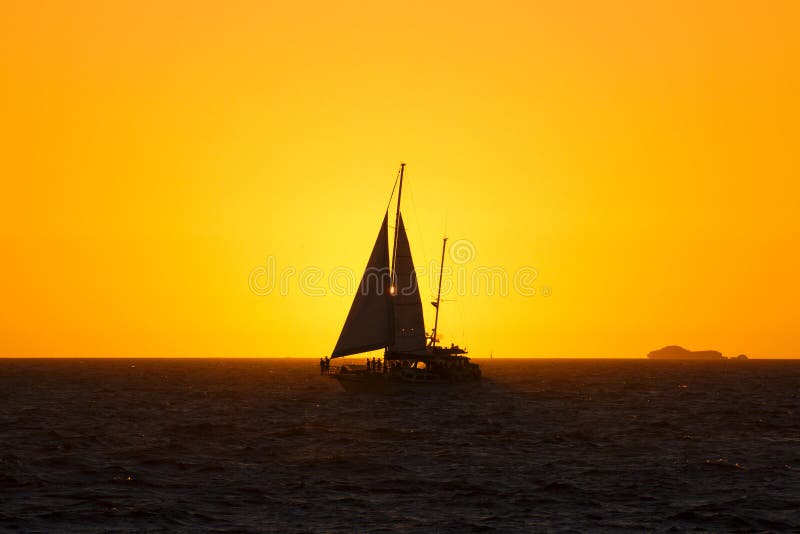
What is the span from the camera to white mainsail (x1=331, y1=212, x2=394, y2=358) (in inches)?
3438

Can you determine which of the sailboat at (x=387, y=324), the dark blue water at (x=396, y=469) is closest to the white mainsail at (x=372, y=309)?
the sailboat at (x=387, y=324)

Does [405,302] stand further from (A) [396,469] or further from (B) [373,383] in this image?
(A) [396,469]

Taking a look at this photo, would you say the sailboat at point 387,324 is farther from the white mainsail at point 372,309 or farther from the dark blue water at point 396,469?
the dark blue water at point 396,469

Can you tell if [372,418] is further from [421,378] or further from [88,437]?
[421,378]

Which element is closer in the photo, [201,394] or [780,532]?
[780,532]

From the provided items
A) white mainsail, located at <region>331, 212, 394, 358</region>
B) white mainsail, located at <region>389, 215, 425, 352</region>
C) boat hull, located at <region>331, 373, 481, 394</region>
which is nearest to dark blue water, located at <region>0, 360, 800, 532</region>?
white mainsail, located at <region>331, 212, 394, 358</region>

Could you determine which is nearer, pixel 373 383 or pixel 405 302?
pixel 405 302

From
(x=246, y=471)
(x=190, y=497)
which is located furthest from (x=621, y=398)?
(x=190, y=497)

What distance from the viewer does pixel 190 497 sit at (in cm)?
3378

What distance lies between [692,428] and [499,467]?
905 inches

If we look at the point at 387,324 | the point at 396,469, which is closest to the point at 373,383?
the point at 387,324

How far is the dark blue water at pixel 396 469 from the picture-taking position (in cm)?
3080

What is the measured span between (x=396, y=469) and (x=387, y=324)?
161 ft

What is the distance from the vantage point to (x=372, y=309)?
88.1m
